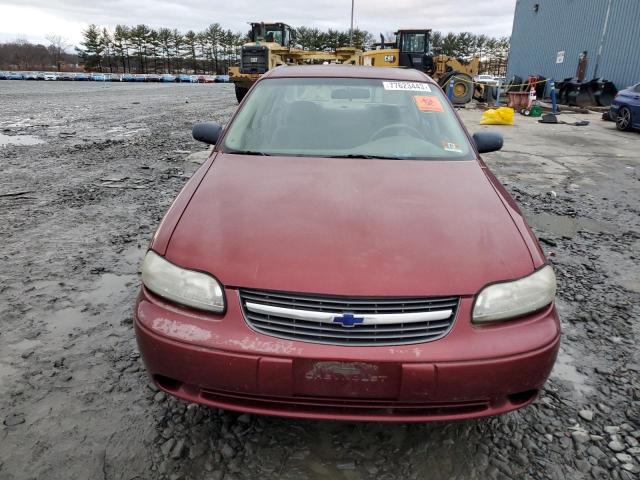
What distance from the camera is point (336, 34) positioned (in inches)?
2491

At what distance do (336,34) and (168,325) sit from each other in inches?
2653

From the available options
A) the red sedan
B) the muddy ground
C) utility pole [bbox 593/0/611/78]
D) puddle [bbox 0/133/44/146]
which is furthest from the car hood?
utility pole [bbox 593/0/611/78]

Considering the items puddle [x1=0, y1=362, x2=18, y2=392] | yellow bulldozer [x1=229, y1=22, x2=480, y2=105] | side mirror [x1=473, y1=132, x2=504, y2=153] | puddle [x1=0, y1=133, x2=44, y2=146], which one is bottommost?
puddle [x1=0, y1=362, x2=18, y2=392]

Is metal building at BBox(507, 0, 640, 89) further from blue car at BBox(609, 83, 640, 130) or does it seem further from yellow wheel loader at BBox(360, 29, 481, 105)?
blue car at BBox(609, 83, 640, 130)

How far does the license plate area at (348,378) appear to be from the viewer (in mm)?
1646

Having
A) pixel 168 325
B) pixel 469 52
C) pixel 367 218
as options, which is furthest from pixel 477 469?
pixel 469 52

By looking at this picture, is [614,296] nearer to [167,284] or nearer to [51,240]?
[167,284]

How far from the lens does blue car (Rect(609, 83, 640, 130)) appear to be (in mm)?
12000

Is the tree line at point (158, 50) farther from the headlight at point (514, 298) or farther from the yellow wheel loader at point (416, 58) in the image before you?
the headlight at point (514, 298)

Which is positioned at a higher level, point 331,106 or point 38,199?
point 331,106

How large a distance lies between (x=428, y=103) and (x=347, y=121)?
605mm

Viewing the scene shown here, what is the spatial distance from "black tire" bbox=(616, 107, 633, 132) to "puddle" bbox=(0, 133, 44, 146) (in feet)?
44.9

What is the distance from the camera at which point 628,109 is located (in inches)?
484

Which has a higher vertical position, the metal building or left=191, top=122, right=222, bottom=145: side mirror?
the metal building
